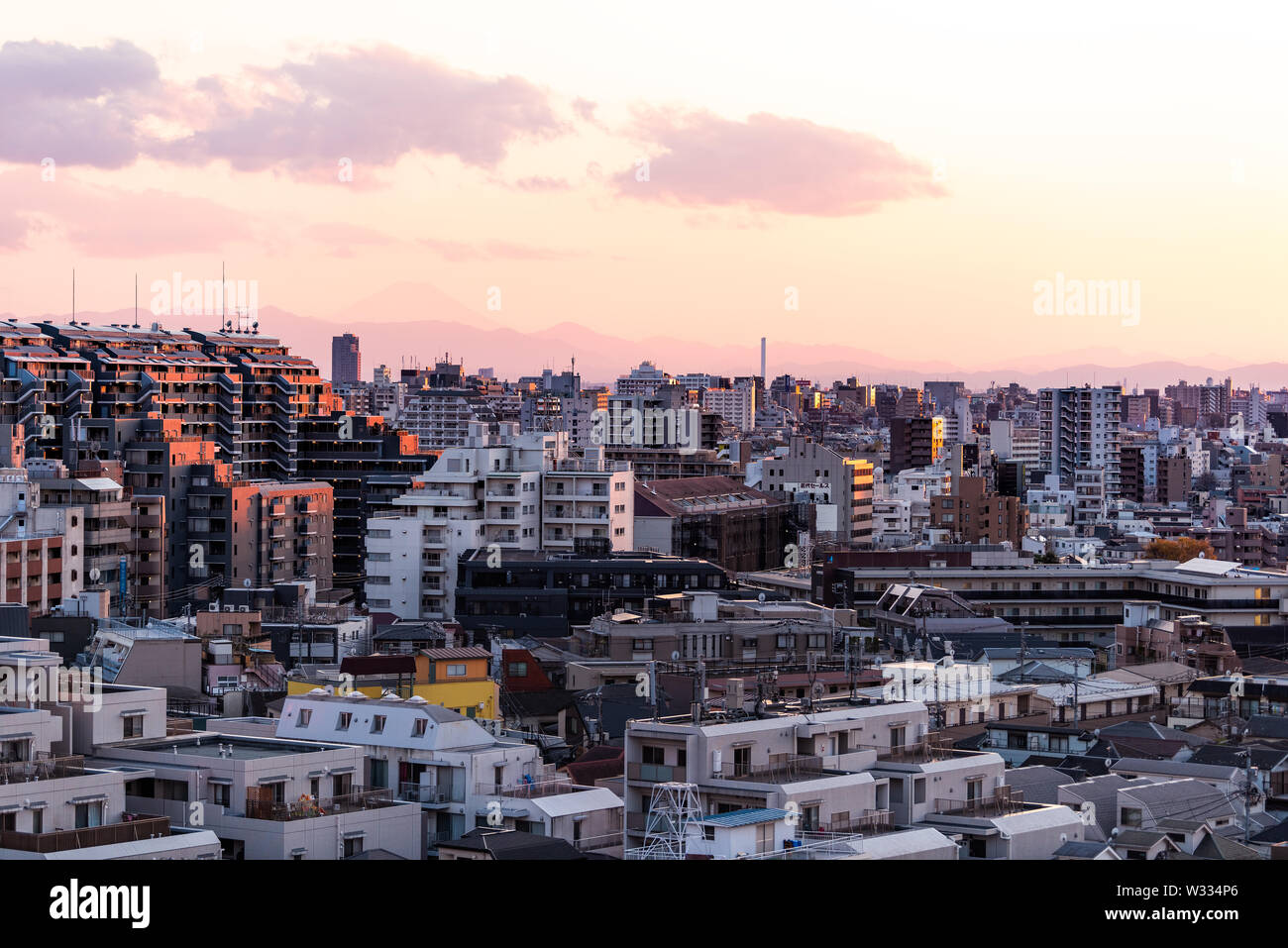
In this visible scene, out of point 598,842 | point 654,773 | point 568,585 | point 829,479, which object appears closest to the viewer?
point 598,842

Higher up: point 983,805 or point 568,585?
point 568,585

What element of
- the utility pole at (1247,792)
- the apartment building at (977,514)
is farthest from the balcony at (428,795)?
the apartment building at (977,514)

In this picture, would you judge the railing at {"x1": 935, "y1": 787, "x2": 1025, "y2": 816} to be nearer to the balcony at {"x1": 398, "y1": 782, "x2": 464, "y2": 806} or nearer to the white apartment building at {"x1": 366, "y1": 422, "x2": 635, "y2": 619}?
the balcony at {"x1": 398, "y1": 782, "x2": 464, "y2": 806}

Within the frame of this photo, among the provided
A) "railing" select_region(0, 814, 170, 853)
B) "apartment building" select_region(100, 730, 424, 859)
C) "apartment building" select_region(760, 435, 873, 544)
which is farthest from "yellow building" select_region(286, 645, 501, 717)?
"apartment building" select_region(760, 435, 873, 544)

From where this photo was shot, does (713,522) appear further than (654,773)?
Yes

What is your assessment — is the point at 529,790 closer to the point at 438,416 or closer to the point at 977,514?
the point at 977,514

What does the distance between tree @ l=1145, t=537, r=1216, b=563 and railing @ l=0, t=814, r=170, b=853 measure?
30.1 meters

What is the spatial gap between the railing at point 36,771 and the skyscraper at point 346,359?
331ft

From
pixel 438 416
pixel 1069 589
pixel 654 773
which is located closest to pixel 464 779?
pixel 654 773

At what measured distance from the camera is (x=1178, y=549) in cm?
3750

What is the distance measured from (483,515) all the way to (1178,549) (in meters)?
17.3
